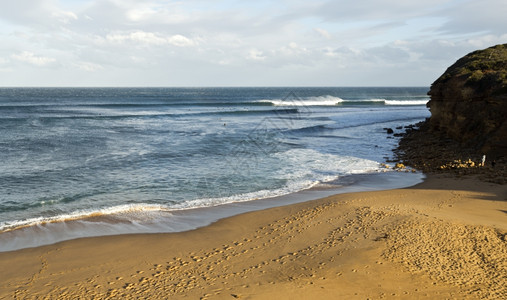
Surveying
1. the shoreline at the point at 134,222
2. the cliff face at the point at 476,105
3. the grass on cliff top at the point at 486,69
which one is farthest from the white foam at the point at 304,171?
the grass on cliff top at the point at 486,69

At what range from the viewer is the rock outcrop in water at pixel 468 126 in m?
15.7

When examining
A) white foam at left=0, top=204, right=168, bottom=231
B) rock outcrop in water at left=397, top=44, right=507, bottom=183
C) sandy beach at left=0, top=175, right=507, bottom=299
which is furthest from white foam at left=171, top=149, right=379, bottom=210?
rock outcrop in water at left=397, top=44, right=507, bottom=183

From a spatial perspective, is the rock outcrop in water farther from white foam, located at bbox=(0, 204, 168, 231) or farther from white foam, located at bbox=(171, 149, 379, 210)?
white foam, located at bbox=(0, 204, 168, 231)

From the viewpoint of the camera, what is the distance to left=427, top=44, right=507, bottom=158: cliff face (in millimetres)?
16859

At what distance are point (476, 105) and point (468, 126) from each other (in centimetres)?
131

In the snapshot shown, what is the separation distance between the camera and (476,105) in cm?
1912

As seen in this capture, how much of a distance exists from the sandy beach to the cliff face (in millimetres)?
8340

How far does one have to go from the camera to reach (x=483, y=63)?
71.9ft

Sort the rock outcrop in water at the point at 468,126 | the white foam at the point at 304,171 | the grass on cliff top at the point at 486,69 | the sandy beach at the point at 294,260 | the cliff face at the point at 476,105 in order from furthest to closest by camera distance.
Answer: the grass on cliff top at the point at 486,69, the cliff face at the point at 476,105, the rock outcrop in water at the point at 468,126, the white foam at the point at 304,171, the sandy beach at the point at 294,260

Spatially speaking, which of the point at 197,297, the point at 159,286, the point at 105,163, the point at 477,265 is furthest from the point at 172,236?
the point at 105,163

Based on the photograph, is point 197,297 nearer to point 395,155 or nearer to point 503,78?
point 395,155

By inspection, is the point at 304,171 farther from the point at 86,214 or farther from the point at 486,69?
the point at 486,69

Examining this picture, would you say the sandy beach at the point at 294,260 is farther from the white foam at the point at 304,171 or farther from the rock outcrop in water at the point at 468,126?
the rock outcrop in water at the point at 468,126

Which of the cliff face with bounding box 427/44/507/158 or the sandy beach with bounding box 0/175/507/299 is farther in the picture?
the cliff face with bounding box 427/44/507/158
